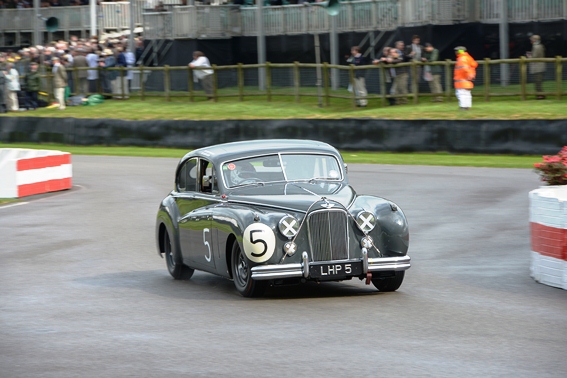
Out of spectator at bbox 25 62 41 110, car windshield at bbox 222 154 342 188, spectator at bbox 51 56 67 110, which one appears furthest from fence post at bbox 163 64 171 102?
car windshield at bbox 222 154 342 188

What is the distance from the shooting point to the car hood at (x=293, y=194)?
982 cm

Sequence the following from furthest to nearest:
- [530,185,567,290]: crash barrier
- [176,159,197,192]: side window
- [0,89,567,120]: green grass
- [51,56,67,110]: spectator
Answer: [51,56,67,110]: spectator, [0,89,567,120]: green grass, [176,159,197,192]: side window, [530,185,567,290]: crash barrier

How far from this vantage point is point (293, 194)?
10164 mm

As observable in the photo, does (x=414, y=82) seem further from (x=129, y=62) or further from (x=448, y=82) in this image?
(x=129, y=62)

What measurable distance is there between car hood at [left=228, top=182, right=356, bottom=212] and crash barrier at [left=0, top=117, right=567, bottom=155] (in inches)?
548

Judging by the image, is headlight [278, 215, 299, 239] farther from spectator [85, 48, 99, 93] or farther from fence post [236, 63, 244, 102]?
spectator [85, 48, 99, 93]

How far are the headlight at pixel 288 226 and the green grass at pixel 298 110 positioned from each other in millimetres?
15411

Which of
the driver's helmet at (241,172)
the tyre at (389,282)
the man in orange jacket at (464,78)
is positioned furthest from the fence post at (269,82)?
the tyre at (389,282)

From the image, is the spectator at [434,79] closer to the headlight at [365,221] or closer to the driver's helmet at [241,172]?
the driver's helmet at [241,172]

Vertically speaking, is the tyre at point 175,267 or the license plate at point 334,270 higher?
the license plate at point 334,270

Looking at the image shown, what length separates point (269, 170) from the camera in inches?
424

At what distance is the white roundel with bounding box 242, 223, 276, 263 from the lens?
9492mm

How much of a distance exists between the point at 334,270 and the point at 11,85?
1188 inches

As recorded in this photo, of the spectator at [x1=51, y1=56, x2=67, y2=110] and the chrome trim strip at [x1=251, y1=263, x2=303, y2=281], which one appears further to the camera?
the spectator at [x1=51, y1=56, x2=67, y2=110]
